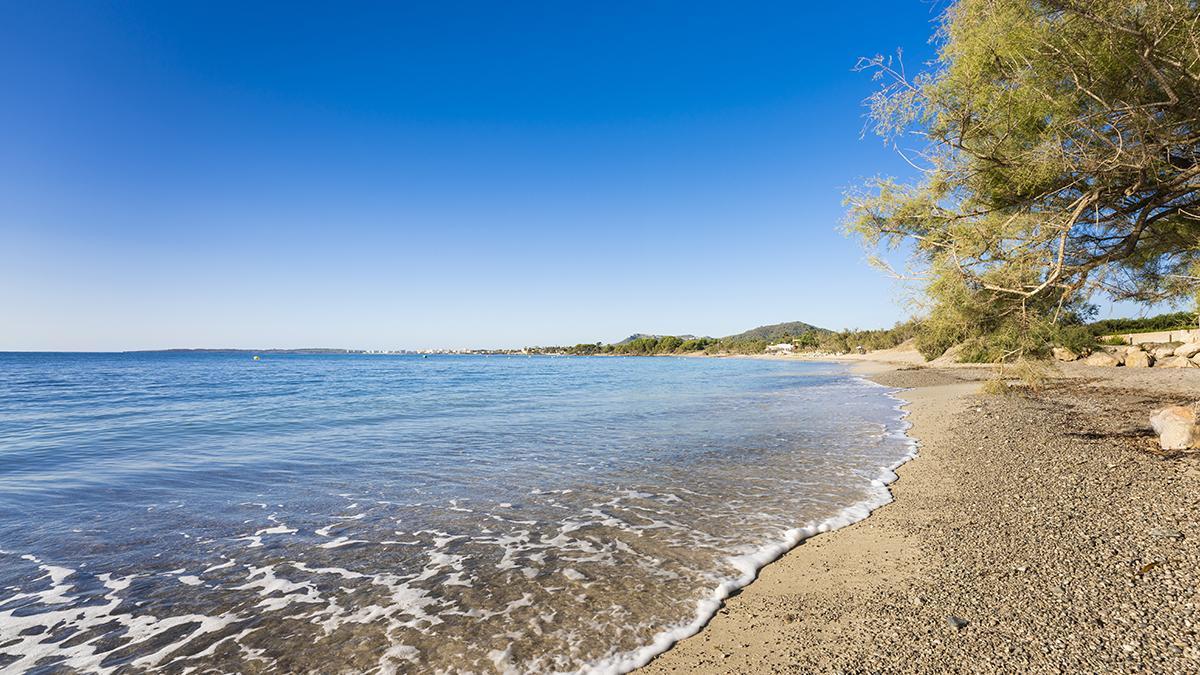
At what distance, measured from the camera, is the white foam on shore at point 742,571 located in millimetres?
3943

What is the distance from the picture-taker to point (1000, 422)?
1398 cm

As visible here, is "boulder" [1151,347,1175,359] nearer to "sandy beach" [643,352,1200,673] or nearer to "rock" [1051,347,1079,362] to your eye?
"rock" [1051,347,1079,362]

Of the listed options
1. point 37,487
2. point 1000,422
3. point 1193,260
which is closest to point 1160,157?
point 1193,260

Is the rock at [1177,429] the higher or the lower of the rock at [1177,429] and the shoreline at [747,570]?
the higher

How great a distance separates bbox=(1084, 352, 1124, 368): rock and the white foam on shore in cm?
3429

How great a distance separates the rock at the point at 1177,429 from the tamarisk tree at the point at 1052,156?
2.12m

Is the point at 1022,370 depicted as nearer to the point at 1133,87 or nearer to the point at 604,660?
the point at 1133,87

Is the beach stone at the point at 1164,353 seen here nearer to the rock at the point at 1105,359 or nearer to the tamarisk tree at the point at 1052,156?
the rock at the point at 1105,359

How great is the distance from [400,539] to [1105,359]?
45.1 metres

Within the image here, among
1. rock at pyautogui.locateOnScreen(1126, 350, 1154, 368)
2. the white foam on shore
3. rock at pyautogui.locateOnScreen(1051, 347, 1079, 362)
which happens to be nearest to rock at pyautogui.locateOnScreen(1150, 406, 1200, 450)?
the white foam on shore

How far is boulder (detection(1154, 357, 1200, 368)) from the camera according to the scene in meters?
27.2

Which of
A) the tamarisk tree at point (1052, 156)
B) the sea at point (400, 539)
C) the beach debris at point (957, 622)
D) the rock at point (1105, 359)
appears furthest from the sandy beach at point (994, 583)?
the rock at point (1105, 359)

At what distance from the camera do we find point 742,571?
17.8 ft

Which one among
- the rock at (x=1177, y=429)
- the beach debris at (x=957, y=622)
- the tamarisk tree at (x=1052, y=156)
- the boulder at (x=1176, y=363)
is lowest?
the beach debris at (x=957, y=622)
